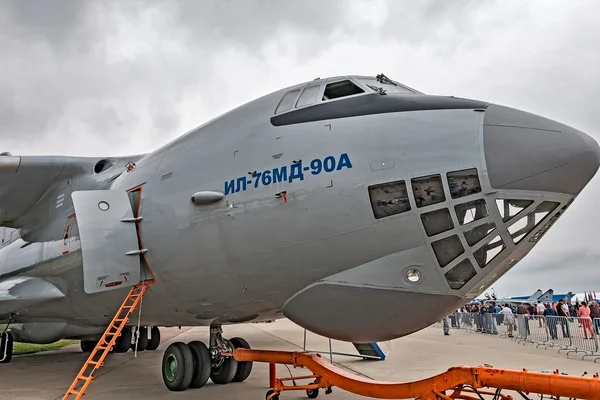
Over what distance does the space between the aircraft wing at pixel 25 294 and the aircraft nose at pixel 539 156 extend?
764 centimetres

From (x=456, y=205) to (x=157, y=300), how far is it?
4198 millimetres

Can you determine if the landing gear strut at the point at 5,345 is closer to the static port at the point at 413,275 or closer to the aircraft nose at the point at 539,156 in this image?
the static port at the point at 413,275

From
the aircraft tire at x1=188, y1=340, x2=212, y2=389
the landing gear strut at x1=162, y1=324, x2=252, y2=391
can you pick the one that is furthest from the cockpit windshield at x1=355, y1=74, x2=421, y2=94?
the aircraft tire at x1=188, y1=340, x2=212, y2=389

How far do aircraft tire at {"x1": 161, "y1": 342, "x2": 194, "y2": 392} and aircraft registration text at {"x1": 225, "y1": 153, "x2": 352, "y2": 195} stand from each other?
2864 mm

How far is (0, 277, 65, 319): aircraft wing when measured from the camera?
28.5 ft

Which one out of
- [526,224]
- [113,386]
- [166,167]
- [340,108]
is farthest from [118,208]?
[526,224]

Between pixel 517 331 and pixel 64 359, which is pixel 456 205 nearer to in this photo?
pixel 64 359

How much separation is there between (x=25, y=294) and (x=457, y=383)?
7.94 m

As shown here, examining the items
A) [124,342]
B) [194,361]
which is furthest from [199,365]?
[124,342]

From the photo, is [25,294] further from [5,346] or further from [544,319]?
[544,319]

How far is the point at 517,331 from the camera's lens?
17.6 meters

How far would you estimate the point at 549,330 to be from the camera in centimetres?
1541

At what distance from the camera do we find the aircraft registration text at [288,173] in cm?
461

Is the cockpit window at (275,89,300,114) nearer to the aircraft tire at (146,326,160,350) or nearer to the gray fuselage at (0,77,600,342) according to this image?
the gray fuselage at (0,77,600,342)
